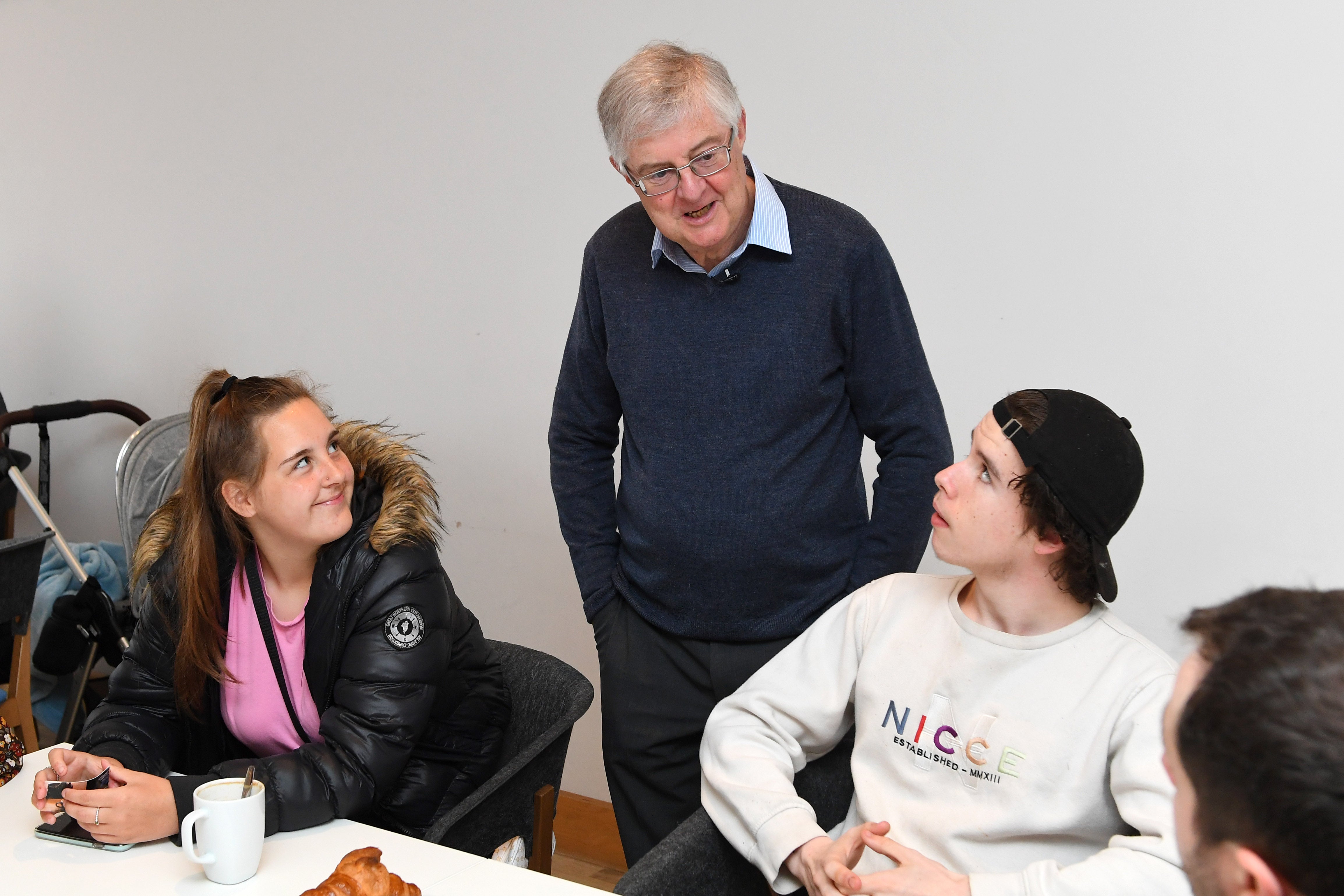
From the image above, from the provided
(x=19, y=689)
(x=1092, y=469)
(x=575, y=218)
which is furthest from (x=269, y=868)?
(x=575, y=218)

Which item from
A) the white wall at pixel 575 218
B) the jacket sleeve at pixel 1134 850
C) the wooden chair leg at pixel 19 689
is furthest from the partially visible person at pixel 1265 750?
the wooden chair leg at pixel 19 689

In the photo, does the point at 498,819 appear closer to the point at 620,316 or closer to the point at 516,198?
the point at 620,316

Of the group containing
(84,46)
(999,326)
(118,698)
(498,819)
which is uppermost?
(84,46)

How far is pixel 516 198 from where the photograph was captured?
300 cm

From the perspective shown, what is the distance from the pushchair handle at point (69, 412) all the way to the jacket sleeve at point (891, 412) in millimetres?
2627

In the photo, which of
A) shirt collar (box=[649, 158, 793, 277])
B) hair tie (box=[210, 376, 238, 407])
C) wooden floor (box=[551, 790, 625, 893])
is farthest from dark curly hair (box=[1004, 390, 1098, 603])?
wooden floor (box=[551, 790, 625, 893])

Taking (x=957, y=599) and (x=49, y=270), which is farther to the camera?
(x=49, y=270)

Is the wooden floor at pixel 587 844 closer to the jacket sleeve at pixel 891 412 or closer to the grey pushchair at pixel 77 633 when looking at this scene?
the grey pushchair at pixel 77 633

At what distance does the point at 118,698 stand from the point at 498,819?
0.68 metres

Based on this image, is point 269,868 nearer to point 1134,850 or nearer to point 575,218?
point 1134,850

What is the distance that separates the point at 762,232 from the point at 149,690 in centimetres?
127

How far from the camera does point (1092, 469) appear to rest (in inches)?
53.4

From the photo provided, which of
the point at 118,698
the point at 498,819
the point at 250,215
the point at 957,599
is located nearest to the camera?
the point at 957,599

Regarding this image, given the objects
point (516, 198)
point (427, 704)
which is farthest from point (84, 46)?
point (427, 704)
